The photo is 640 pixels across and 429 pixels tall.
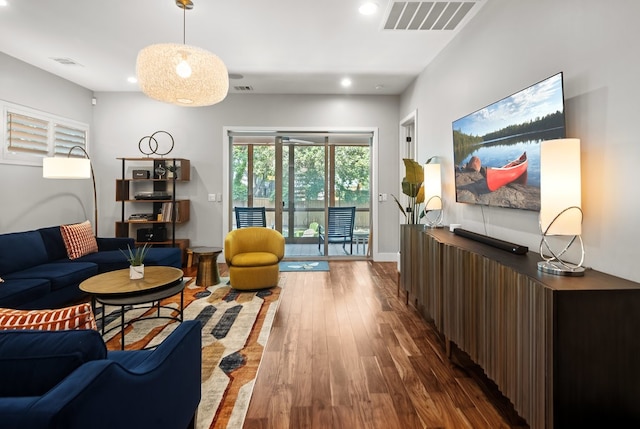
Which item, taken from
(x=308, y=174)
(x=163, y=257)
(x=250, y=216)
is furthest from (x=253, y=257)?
(x=308, y=174)

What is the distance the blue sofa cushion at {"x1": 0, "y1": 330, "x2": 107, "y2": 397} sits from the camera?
1.04 meters

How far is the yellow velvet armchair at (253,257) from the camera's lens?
425 centimetres

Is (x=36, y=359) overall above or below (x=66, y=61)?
below

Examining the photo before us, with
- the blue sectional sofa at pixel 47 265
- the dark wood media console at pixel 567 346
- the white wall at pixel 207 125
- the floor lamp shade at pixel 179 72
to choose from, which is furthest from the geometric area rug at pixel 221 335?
the floor lamp shade at pixel 179 72

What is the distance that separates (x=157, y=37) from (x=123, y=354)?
3.42m

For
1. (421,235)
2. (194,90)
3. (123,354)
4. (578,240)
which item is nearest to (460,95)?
(421,235)

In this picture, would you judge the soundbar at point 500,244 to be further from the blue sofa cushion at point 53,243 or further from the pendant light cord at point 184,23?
the blue sofa cushion at point 53,243

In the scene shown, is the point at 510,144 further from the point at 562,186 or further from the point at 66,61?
the point at 66,61

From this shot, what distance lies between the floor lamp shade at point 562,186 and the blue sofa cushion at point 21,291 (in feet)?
12.9

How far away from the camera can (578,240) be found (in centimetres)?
193

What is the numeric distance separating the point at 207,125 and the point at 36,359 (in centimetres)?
538

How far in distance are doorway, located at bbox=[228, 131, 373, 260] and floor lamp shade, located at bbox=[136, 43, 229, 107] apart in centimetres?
325

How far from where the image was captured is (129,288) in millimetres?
2648

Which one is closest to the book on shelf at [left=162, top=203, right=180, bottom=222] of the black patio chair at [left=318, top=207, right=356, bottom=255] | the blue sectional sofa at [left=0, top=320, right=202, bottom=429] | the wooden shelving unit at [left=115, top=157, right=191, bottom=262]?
the wooden shelving unit at [left=115, top=157, right=191, bottom=262]
